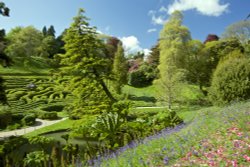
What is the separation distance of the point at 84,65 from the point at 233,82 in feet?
26.8

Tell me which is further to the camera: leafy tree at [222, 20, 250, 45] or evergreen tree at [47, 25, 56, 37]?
evergreen tree at [47, 25, 56, 37]

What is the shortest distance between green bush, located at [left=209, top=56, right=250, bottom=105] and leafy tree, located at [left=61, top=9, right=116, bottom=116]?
20.0ft

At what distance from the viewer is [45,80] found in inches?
1800

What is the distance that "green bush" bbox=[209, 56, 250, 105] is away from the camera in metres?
12.7

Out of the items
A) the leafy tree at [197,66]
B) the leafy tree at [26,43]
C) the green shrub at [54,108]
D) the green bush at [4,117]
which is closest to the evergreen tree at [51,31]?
the leafy tree at [26,43]

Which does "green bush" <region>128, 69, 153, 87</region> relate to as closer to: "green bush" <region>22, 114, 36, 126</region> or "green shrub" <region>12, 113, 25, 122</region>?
"green shrub" <region>12, 113, 25, 122</region>

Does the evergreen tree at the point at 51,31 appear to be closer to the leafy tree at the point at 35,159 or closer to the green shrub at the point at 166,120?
the green shrub at the point at 166,120

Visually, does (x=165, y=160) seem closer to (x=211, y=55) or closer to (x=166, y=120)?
(x=166, y=120)

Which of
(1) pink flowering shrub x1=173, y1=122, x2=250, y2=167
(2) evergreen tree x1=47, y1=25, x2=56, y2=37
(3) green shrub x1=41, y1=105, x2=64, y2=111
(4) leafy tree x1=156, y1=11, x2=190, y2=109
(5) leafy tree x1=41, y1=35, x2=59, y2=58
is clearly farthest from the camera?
(2) evergreen tree x1=47, y1=25, x2=56, y2=37

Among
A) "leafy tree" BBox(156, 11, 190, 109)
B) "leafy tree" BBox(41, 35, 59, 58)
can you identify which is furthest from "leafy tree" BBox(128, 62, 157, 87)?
"leafy tree" BBox(41, 35, 59, 58)

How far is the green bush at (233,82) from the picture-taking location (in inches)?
499

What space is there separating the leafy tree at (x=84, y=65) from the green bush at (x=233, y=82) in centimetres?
609

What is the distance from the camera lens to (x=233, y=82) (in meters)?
12.8

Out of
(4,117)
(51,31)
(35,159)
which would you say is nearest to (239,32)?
(4,117)
